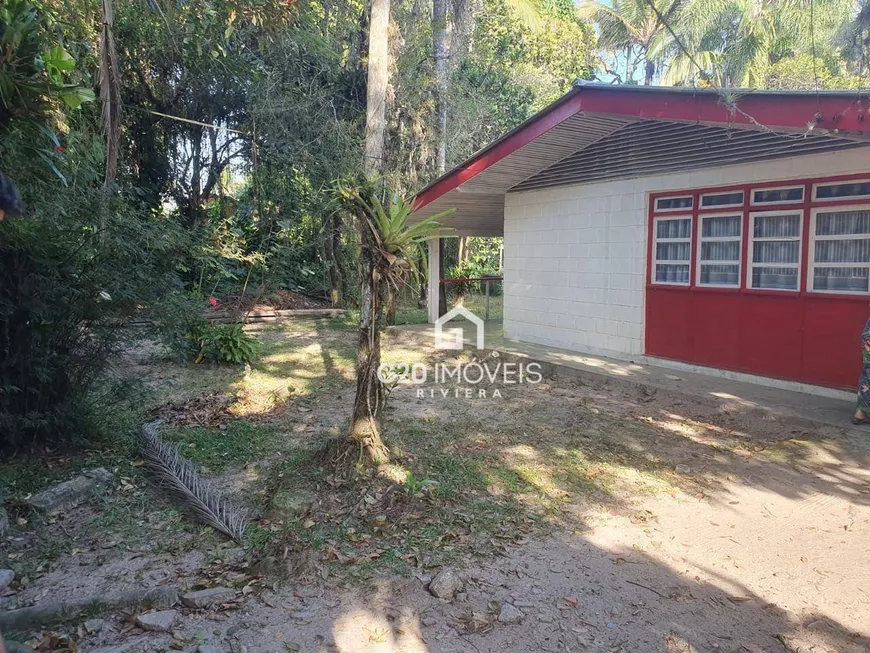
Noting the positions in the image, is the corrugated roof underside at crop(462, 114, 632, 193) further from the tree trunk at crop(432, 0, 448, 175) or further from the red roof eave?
the tree trunk at crop(432, 0, 448, 175)

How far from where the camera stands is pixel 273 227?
1524cm

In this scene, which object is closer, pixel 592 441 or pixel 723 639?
pixel 723 639

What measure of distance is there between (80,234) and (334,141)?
9817mm

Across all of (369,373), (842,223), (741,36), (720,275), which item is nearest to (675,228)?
(720,275)

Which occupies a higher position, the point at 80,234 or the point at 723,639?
the point at 80,234

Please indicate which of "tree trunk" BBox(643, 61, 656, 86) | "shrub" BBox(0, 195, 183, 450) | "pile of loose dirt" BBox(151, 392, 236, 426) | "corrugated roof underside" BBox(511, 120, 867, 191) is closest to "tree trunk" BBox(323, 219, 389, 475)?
"shrub" BBox(0, 195, 183, 450)

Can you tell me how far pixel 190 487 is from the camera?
4.45 m

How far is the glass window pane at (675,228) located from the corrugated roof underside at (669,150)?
→ 665 mm

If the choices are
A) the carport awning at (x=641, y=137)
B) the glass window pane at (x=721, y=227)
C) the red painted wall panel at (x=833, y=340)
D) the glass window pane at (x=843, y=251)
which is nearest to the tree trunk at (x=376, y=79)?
the carport awning at (x=641, y=137)

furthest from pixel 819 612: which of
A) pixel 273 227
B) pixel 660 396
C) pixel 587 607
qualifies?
pixel 273 227

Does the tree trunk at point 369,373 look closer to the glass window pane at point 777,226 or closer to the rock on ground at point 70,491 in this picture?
the rock on ground at point 70,491

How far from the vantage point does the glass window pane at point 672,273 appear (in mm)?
8117

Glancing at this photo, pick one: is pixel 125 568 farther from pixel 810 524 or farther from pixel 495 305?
pixel 495 305

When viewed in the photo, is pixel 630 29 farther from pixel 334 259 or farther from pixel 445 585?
pixel 445 585
